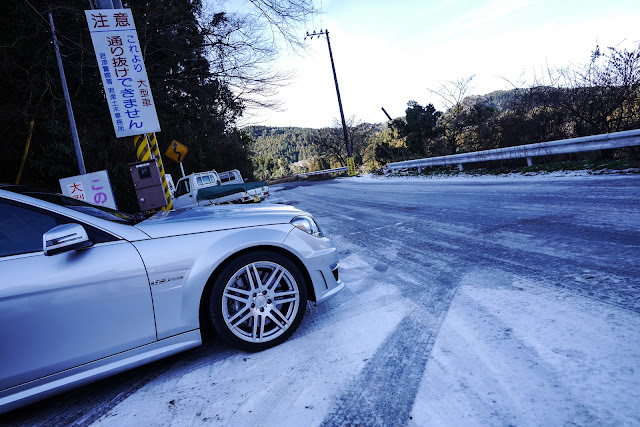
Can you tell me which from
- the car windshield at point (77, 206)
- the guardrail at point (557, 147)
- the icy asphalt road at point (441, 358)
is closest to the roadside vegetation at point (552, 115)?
the guardrail at point (557, 147)

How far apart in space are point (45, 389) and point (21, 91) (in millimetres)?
14404

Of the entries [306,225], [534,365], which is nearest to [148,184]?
[306,225]

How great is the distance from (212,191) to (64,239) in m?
6.21

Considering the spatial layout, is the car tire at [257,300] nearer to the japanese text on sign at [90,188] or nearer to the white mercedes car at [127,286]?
the white mercedes car at [127,286]

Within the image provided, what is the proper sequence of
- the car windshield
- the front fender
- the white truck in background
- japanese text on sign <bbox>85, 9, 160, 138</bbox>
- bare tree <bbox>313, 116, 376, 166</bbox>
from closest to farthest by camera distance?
the front fender < the car windshield < japanese text on sign <bbox>85, 9, 160, 138</bbox> < the white truck in background < bare tree <bbox>313, 116, 376, 166</bbox>

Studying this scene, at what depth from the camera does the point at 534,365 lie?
6.15 feet

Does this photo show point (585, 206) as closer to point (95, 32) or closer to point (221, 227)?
point (221, 227)

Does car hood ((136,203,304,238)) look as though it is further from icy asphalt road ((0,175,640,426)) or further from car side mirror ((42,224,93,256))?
icy asphalt road ((0,175,640,426))

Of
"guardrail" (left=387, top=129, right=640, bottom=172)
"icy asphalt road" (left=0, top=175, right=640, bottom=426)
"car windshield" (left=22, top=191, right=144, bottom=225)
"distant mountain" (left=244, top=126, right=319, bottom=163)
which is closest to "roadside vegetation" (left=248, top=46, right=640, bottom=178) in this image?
"guardrail" (left=387, top=129, right=640, bottom=172)

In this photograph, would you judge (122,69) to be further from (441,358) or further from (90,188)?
(441,358)

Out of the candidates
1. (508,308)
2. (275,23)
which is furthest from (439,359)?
(275,23)

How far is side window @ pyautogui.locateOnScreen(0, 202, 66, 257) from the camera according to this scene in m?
2.15

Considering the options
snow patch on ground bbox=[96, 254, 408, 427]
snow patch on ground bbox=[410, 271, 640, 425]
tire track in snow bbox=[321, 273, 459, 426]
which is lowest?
snow patch on ground bbox=[410, 271, 640, 425]

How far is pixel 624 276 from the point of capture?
2693mm
